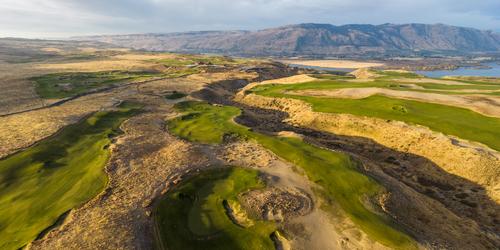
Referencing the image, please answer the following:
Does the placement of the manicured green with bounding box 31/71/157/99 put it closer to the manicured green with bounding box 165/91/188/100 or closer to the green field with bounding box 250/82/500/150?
the manicured green with bounding box 165/91/188/100

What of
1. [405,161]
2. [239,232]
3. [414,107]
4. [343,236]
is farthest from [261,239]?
[414,107]

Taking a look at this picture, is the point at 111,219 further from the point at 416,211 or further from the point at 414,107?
the point at 414,107

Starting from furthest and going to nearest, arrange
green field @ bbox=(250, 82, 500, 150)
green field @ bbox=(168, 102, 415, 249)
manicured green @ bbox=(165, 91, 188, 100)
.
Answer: manicured green @ bbox=(165, 91, 188, 100) < green field @ bbox=(250, 82, 500, 150) < green field @ bbox=(168, 102, 415, 249)

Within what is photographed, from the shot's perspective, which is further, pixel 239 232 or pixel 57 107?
pixel 57 107

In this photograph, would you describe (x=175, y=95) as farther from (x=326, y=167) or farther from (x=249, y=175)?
(x=326, y=167)

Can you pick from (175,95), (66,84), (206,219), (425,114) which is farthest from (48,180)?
(66,84)

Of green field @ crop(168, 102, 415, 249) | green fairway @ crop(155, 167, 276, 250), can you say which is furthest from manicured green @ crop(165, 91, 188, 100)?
green fairway @ crop(155, 167, 276, 250)
